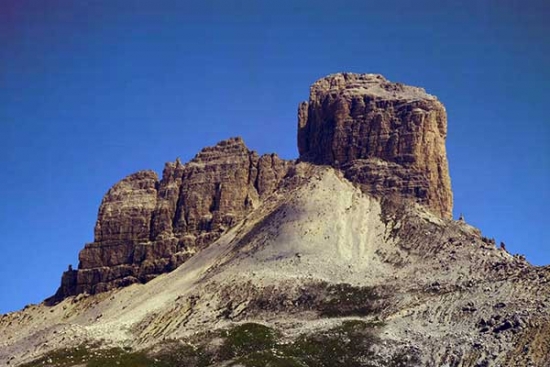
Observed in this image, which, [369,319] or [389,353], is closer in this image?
[389,353]

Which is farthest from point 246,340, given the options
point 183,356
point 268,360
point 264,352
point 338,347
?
point 338,347

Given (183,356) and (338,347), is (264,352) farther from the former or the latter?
(183,356)

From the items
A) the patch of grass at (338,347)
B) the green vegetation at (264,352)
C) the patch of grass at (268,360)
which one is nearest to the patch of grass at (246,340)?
the green vegetation at (264,352)

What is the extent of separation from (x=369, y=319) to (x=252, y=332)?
20727mm

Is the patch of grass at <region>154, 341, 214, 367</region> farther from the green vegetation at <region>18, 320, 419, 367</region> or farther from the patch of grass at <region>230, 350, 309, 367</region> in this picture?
the patch of grass at <region>230, 350, 309, 367</region>

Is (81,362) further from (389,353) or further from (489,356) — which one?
(489,356)

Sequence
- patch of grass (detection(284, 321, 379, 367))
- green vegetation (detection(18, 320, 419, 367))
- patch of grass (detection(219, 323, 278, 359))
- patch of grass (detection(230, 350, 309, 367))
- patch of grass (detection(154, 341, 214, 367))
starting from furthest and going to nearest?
patch of grass (detection(219, 323, 278, 359)) < patch of grass (detection(154, 341, 214, 367)) < patch of grass (detection(284, 321, 379, 367)) < green vegetation (detection(18, 320, 419, 367)) < patch of grass (detection(230, 350, 309, 367))

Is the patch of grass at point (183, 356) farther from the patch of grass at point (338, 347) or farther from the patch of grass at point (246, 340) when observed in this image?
the patch of grass at point (338, 347)

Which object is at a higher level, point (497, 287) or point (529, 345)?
point (497, 287)

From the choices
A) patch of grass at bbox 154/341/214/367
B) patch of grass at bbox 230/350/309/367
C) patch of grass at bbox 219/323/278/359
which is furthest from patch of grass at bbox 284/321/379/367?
patch of grass at bbox 154/341/214/367

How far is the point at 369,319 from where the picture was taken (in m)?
195

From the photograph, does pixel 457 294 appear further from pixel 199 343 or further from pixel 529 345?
pixel 199 343

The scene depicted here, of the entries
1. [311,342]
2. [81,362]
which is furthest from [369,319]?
[81,362]

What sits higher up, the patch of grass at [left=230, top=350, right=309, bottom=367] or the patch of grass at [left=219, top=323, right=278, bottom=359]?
the patch of grass at [left=219, top=323, right=278, bottom=359]
